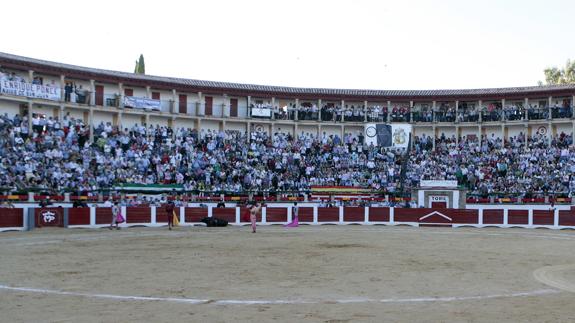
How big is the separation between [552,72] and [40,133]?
175 ft

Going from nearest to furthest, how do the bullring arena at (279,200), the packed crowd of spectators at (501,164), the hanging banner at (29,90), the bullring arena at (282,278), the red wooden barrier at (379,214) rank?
the bullring arena at (282,278)
the bullring arena at (279,200)
the hanging banner at (29,90)
the red wooden barrier at (379,214)
the packed crowd of spectators at (501,164)

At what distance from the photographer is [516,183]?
126ft

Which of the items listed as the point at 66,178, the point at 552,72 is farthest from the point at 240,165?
the point at 552,72

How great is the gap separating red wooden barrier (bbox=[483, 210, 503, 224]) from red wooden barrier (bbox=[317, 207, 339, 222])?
25.5 feet

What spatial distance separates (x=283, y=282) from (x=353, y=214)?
934 inches

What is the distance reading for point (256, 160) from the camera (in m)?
40.8

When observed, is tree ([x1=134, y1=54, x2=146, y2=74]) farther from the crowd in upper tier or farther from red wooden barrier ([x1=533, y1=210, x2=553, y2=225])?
red wooden barrier ([x1=533, y1=210, x2=553, y2=225])

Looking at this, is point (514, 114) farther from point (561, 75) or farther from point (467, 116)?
point (561, 75)

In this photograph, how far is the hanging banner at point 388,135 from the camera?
45031 mm

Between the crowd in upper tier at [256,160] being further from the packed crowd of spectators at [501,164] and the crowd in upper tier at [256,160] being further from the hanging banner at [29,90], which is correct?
the hanging banner at [29,90]

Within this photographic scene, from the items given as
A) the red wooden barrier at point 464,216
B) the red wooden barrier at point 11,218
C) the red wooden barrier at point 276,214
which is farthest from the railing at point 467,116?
the red wooden barrier at point 11,218

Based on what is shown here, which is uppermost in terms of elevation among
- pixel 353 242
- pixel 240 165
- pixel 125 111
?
pixel 125 111

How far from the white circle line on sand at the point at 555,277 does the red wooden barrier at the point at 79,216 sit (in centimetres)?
2094

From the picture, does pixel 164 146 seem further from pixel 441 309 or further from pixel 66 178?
pixel 441 309
